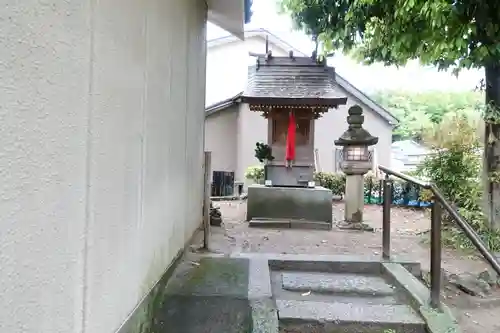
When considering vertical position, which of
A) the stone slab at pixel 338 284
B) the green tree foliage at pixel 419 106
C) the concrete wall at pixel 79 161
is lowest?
the stone slab at pixel 338 284

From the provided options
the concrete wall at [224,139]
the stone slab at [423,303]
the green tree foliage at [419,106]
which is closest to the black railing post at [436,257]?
the stone slab at [423,303]

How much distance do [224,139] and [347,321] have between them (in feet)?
45.9

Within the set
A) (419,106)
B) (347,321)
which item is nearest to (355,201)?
(347,321)

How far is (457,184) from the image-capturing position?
7.33 m

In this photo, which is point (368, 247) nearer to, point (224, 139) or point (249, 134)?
point (249, 134)

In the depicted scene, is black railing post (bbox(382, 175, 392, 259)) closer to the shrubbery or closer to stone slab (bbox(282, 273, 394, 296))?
stone slab (bbox(282, 273, 394, 296))

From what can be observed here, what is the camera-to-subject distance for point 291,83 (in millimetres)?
8758

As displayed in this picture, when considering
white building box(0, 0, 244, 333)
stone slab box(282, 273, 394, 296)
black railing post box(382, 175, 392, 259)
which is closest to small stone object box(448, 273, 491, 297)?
black railing post box(382, 175, 392, 259)

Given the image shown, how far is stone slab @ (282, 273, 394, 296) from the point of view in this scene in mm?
3982

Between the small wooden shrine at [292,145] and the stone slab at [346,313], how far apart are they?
440 cm

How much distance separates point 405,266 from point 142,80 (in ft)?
10.9

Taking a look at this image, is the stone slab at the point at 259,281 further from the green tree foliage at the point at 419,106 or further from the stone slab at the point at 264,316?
the green tree foliage at the point at 419,106

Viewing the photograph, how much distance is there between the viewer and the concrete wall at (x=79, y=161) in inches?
44.1

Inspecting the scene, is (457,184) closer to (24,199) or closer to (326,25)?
(326,25)
